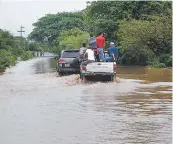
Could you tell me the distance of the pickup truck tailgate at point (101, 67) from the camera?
54.3ft

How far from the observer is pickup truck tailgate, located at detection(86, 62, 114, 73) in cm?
1656

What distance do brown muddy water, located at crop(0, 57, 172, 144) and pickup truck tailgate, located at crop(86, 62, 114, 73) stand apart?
6.85 ft

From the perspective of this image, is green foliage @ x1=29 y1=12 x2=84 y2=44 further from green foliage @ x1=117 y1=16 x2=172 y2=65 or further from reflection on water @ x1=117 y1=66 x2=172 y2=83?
reflection on water @ x1=117 y1=66 x2=172 y2=83

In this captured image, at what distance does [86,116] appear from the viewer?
9.16m

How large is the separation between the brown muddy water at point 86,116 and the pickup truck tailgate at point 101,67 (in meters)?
2.09

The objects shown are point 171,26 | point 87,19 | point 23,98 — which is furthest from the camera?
point 87,19

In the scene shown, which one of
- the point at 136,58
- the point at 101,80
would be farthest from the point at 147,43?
the point at 101,80

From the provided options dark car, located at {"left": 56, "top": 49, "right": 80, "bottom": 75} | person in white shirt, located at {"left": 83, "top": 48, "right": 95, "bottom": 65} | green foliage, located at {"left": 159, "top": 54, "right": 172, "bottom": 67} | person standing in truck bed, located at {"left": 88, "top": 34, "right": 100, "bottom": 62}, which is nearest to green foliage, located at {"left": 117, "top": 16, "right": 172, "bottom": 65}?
green foliage, located at {"left": 159, "top": 54, "right": 172, "bottom": 67}

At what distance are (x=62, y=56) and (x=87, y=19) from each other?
25569 mm

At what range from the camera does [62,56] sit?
21766 mm

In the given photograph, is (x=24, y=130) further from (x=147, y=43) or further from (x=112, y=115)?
(x=147, y=43)

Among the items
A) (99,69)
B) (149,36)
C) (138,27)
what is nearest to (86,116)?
(99,69)

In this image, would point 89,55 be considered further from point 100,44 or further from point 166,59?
point 166,59

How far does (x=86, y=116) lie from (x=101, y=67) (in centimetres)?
756
